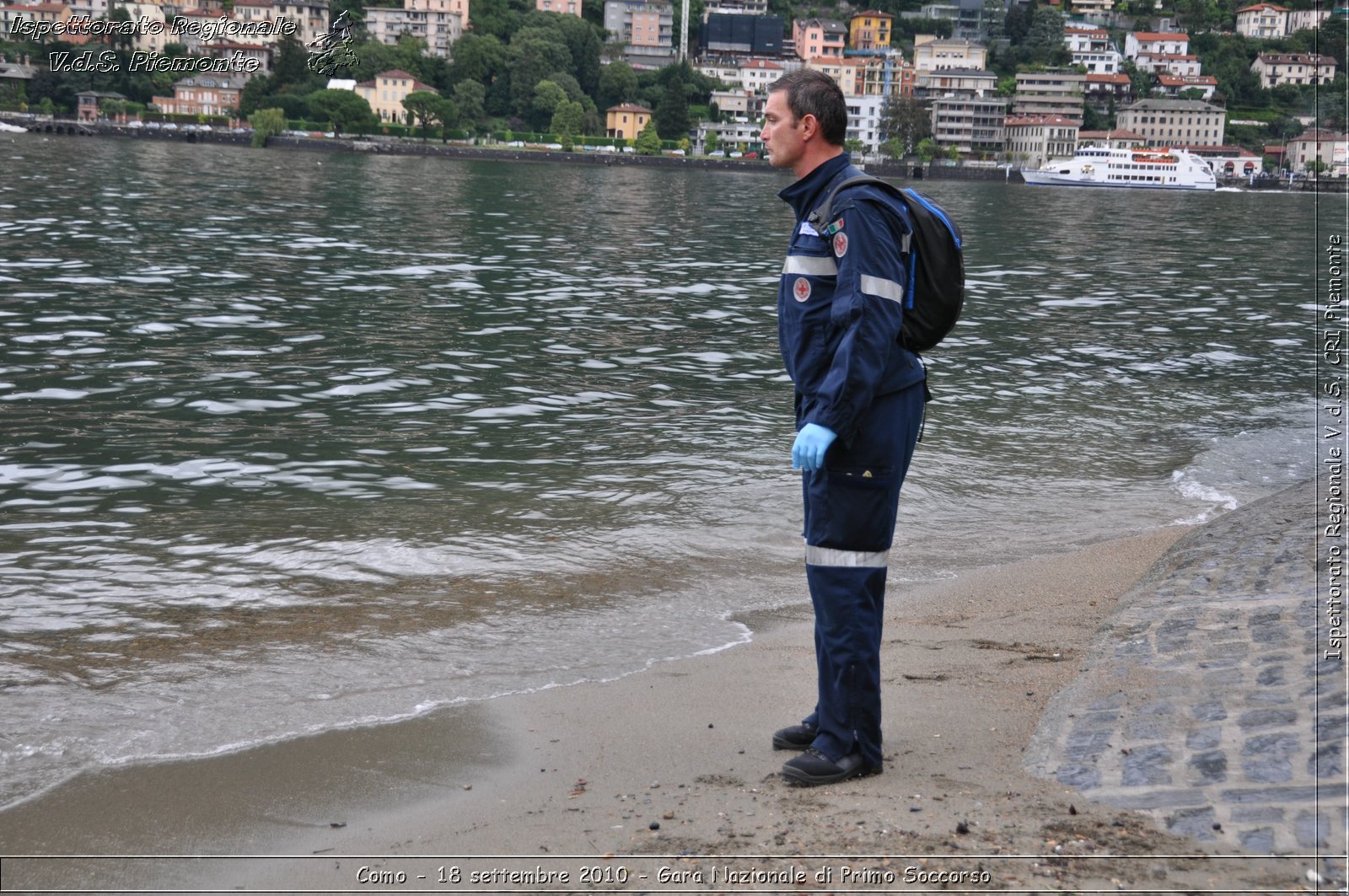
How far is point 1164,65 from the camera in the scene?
653ft

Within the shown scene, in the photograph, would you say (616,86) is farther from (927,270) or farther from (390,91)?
(927,270)

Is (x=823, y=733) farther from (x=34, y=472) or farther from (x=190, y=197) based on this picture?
(x=190, y=197)

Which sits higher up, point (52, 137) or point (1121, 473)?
point (52, 137)

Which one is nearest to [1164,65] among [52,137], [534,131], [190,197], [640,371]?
[534,131]

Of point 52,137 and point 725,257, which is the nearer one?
point 725,257

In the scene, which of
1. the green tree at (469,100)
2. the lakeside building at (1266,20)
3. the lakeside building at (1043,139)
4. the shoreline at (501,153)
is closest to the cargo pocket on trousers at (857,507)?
the shoreline at (501,153)

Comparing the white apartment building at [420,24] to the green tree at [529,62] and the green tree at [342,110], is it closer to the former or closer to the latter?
the green tree at [529,62]

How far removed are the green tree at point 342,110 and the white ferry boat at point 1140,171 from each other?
75.4m

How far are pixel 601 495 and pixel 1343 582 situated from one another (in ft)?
17.5

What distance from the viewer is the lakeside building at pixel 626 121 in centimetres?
16025

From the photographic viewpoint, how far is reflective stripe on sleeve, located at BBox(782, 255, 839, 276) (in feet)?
13.4

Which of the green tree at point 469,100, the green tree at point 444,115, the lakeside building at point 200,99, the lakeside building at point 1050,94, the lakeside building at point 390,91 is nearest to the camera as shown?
the green tree at point 444,115

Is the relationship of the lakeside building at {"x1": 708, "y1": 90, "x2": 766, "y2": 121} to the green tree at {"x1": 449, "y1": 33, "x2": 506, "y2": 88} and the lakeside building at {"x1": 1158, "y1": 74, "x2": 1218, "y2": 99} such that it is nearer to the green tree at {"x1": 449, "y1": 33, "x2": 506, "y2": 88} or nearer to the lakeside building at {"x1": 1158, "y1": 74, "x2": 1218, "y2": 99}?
the green tree at {"x1": 449, "y1": 33, "x2": 506, "y2": 88}

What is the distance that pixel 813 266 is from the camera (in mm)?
4105
